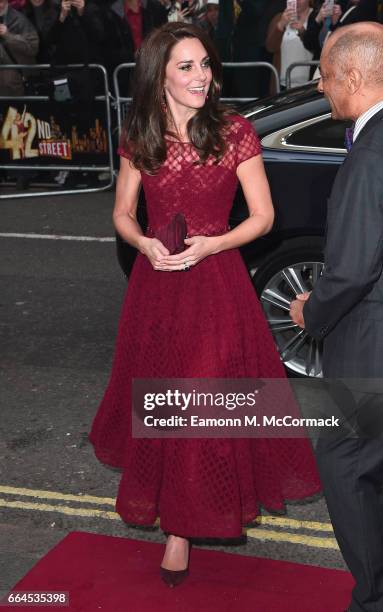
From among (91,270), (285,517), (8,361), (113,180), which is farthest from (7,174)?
(285,517)

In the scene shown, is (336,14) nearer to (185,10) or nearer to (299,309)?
(185,10)

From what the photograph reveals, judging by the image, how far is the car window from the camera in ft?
19.5

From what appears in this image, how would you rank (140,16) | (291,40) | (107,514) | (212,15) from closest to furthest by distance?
(107,514), (291,40), (140,16), (212,15)

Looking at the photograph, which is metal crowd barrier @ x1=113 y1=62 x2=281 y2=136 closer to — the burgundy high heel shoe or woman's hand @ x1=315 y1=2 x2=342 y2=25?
woman's hand @ x1=315 y1=2 x2=342 y2=25

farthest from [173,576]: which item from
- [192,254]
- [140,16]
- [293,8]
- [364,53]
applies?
[140,16]

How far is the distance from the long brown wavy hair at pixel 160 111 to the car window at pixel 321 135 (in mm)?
2068

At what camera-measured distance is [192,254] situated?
12.5 ft

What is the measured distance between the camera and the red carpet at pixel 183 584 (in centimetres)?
385

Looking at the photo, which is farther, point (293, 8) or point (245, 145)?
point (293, 8)

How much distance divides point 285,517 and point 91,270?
14.3 ft

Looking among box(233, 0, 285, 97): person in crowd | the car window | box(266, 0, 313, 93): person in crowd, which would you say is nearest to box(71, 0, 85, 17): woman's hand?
box(233, 0, 285, 97): person in crowd

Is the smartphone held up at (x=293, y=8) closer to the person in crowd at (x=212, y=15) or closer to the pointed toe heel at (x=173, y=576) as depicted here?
the person in crowd at (x=212, y=15)

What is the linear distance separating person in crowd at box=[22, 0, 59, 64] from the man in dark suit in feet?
32.5

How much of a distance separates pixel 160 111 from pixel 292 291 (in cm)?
237
